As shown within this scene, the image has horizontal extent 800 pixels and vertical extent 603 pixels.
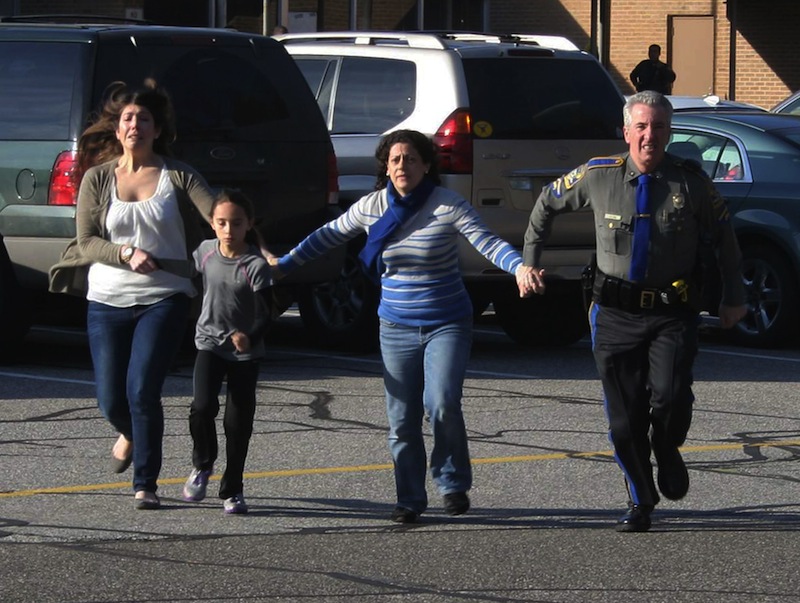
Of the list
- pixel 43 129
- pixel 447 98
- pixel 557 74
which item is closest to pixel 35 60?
pixel 43 129

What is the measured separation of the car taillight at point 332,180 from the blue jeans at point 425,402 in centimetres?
433

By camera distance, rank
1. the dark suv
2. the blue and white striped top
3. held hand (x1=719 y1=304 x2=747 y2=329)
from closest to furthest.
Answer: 1. held hand (x1=719 y1=304 x2=747 y2=329)
2. the blue and white striped top
3. the dark suv

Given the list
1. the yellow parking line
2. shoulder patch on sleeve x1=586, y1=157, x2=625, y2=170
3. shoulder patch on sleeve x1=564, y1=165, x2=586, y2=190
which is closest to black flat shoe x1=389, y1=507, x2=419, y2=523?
the yellow parking line

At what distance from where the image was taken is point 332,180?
38.4 ft

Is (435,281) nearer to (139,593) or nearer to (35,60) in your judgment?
(139,593)

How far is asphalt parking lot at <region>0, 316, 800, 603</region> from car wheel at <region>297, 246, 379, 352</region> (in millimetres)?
995

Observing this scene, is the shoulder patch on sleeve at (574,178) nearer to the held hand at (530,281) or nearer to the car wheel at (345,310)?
the held hand at (530,281)

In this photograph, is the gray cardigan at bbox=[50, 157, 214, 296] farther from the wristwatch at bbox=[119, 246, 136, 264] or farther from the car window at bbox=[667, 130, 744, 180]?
the car window at bbox=[667, 130, 744, 180]

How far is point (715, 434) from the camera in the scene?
939cm

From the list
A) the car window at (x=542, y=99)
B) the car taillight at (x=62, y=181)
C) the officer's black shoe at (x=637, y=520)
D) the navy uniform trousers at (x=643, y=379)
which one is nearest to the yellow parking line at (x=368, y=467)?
the navy uniform trousers at (x=643, y=379)

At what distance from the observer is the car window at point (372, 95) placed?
1249cm

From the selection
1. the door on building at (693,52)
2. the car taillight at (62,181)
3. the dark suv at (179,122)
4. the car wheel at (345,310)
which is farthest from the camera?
the door on building at (693,52)

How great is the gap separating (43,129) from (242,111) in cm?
126

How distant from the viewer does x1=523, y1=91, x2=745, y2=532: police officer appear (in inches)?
275
